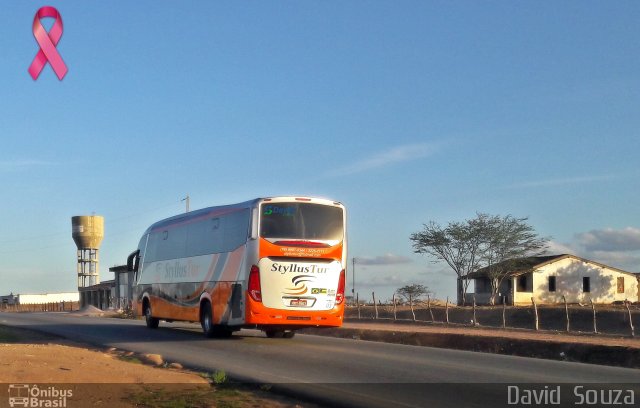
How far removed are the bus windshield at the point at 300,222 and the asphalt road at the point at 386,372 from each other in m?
2.85

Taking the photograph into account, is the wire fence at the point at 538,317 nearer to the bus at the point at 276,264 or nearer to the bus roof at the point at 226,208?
the bus roof at the point at 226,208

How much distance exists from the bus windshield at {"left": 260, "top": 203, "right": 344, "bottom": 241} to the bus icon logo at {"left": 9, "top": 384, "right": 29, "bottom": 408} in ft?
30.6

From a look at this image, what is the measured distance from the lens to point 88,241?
283 feet

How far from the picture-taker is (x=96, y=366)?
14195 mm

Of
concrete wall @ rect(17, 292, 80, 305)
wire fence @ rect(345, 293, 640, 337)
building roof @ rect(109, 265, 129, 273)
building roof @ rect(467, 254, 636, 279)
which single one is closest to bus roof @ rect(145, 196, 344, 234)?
wire fence @ rect(345, 293, 640, 337)

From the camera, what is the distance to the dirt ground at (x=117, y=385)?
36.7ft

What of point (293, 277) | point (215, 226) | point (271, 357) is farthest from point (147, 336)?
point (271, 357)

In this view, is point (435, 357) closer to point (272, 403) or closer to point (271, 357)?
point (271, 357)

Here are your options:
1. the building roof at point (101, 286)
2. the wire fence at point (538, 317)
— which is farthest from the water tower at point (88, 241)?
the wire fence at point (538, 317)

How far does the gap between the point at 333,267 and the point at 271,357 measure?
4.12m

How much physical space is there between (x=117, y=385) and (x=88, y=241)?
77.3 metres

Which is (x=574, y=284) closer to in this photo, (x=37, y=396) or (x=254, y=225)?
(x=254, y=225)

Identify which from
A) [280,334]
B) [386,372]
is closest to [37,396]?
[386,372]

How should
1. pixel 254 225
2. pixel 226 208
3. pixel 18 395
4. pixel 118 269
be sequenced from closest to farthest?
pixel 18 395, pixel 254 225, pixel 226 208, pixel 118 269
